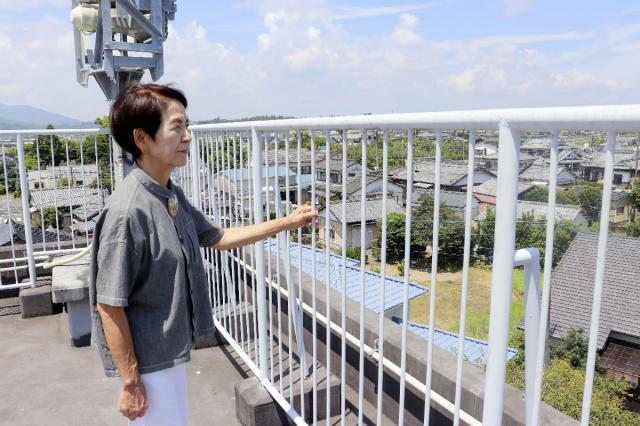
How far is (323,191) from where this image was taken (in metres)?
1.90

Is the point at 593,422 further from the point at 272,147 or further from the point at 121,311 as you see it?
the point at 272,147

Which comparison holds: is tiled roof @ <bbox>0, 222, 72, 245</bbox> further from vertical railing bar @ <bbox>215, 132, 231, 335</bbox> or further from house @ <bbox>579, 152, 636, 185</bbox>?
house @ <bbox>579, 152, 636, 185</bbox>

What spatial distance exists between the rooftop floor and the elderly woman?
108cm

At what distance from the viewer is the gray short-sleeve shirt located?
143cm

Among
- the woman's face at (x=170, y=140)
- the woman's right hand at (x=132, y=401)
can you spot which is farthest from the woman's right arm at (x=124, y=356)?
the woman's face at (x=170, y=140)

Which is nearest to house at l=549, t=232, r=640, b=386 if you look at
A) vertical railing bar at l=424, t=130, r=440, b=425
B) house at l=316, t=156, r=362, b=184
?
vertical railing bar at l=424, t=130, r=440, b=425

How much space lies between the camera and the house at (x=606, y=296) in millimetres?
909

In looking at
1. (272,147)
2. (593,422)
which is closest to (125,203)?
(272,147)

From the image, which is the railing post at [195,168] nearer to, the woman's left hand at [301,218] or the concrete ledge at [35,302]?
the woman's left hand at [301,218]

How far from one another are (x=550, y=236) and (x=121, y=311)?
3.86 feet

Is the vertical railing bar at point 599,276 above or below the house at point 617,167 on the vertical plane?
below

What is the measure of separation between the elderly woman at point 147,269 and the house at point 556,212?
3.32 ft

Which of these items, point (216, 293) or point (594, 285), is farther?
point (216, 293)

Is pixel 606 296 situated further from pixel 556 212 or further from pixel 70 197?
pixel 70 197
